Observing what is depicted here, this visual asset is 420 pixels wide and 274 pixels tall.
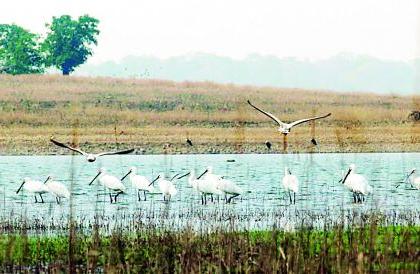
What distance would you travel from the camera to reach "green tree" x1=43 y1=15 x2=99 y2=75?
6975cm

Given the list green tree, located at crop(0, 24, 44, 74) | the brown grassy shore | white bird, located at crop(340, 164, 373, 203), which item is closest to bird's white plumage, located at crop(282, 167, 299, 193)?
white bird, located at crop(340, 164, 373, 203)

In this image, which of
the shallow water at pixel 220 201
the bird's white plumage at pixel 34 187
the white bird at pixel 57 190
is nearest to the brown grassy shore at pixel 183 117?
the shallow water at pixel 220 201

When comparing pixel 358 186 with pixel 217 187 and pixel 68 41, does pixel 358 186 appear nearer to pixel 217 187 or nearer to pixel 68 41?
pixel 217 187

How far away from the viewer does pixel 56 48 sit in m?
70.2

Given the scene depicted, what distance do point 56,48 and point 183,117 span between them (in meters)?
32.3

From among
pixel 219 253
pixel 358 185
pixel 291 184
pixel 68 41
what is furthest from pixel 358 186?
pixel 68 41

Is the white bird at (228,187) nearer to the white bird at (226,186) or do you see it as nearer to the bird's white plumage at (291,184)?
the white bird at (226,186)

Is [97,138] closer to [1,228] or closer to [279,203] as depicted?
[279,203]

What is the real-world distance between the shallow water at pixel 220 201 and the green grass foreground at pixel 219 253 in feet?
2.30

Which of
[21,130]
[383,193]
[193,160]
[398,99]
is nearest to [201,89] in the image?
[398,99]

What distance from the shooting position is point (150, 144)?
34.0 m

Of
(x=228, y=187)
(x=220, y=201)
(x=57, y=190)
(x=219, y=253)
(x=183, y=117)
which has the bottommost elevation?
(x=220, y=201)

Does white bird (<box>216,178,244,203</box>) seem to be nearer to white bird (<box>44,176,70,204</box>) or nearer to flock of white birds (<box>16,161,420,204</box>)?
flock of white birds (<box>16,161,420,204</box>)

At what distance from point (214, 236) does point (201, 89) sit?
38539 millimetres
